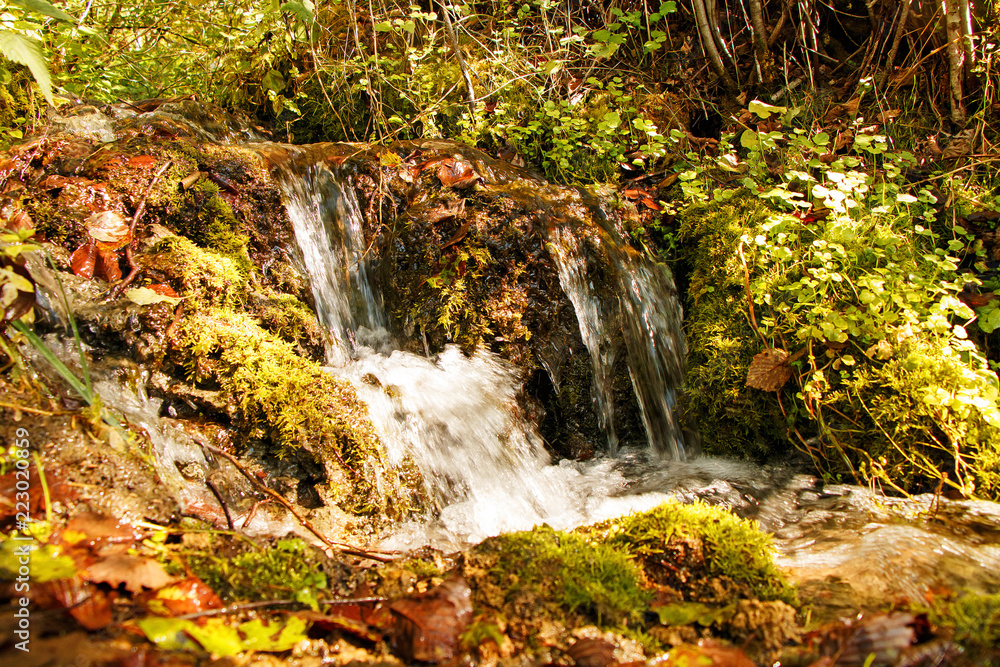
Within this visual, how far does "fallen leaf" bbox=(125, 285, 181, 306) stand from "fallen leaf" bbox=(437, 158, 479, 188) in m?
1.99

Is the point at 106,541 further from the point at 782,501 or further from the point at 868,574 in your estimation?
the point at 782,501

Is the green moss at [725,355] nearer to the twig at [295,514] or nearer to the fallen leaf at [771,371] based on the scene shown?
the fallen leaf at [771,371]

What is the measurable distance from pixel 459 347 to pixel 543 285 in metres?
0.71

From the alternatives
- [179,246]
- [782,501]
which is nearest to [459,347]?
[179,246]

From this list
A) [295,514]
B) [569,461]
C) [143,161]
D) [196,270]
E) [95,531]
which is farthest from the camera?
[569,461]

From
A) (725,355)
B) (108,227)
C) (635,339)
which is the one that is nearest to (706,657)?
(725,355)

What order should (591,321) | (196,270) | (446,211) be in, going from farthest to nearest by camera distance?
1. (446,211)
2. (591,321)
3. (196,270)

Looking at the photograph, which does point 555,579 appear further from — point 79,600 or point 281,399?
point 281,399

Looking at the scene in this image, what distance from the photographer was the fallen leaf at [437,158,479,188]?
3.95 meters

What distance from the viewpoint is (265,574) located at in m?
1.67

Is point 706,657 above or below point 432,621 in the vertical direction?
below

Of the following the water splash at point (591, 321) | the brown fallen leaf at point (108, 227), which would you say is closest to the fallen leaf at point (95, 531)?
the brown fallen leaf at point (108, 227)

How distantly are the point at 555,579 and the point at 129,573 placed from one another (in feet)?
4.02

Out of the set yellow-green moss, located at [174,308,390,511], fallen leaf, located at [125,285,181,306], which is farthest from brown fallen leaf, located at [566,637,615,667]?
fallen leaf, located at [125,285,181,306]
